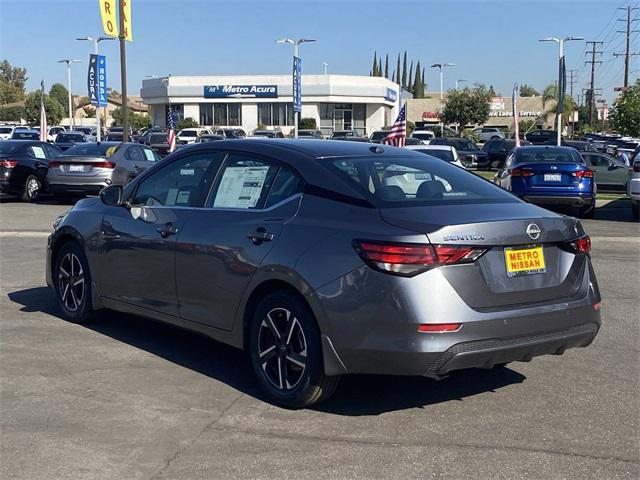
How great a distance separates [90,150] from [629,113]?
3270 cm

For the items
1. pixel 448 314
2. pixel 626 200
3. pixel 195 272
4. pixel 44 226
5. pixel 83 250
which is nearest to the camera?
pixel 448 314

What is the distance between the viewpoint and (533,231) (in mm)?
4680

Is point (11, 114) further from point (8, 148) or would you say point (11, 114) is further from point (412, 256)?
point (412, 256)

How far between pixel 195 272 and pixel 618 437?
290 cm

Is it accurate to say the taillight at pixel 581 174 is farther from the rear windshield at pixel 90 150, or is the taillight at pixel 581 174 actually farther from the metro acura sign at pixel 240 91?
the metro acura sign at pixel 240 91

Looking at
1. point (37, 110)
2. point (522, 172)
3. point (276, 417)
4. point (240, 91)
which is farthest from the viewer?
point (37, 110)

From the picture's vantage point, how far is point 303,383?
4828mm

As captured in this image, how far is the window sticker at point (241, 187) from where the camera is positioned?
213 inches

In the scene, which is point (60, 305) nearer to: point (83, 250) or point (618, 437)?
point (83, 250)

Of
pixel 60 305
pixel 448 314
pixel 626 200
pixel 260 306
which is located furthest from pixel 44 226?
pixel 626 200

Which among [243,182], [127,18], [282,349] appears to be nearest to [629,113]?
[127,18]

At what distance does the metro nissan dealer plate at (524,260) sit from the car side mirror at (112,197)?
334 centimetres

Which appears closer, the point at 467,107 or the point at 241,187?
the point at 241,187

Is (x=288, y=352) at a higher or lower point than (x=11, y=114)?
lower
